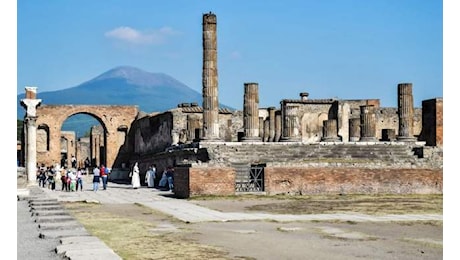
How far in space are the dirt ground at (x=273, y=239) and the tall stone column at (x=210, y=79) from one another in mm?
12455

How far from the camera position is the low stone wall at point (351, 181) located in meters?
22.0

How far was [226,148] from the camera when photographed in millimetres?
25781

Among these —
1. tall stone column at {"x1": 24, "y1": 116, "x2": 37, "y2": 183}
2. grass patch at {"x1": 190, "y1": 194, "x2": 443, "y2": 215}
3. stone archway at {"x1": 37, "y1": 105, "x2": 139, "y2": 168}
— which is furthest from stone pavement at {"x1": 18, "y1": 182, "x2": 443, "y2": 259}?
stone archway at {"x1": 37, "y1": 105, "x2": 139, "y2": 168}

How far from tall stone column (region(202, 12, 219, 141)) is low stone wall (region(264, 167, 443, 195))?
18.5 feet

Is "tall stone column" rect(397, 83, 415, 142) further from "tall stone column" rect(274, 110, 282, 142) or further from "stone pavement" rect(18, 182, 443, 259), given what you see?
"stone pavement" rect(18, 182, 443, 259)

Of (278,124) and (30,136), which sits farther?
(278,124)

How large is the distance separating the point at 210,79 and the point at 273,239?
17.3m

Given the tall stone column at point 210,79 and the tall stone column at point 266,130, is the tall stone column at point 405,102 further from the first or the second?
the tall stone column at point 266,130

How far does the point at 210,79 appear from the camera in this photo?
27.5 m

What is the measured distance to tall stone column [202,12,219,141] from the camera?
2695 cm

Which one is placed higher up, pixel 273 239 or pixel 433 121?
pixel 433 121

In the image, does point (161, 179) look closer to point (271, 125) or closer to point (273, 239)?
point (271, 125)

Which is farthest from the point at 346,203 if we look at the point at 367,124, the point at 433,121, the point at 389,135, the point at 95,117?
the point at 95,117
